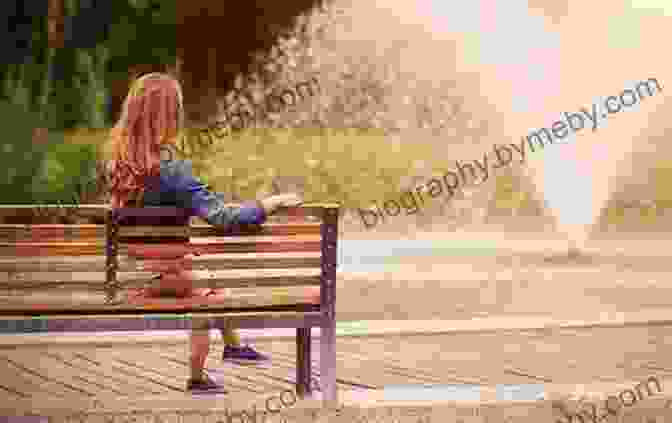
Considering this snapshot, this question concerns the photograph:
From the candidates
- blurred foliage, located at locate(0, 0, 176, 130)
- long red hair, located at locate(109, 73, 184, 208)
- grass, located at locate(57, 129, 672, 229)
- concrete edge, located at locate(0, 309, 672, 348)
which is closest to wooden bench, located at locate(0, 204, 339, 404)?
long red hair, located at locate(109, 73, 184, 208)

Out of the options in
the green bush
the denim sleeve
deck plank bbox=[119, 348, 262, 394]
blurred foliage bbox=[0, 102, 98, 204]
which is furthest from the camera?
the green bush

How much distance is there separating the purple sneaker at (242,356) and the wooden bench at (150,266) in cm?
72

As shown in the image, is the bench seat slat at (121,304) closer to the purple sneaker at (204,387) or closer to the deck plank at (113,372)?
the purple sneaker at (204,387)

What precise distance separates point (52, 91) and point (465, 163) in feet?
28.0

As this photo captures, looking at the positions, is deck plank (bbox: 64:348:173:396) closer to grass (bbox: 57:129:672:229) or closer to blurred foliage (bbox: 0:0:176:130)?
grass (bbox: 57:129:672:229)

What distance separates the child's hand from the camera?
6273 millimetres

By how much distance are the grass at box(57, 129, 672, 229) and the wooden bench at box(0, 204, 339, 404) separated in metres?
13.2

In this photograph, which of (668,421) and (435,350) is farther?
(435,350)

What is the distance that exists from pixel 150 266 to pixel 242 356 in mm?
1085

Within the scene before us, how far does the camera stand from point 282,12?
28625 mm

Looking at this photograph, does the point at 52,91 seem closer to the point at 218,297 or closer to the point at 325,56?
the point at 325,56

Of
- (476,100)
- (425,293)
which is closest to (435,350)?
(425,293)

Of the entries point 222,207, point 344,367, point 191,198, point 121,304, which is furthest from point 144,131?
point 344,367

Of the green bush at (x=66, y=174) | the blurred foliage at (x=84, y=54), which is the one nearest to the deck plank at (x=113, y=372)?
the green bush at (x=66, y=174)
